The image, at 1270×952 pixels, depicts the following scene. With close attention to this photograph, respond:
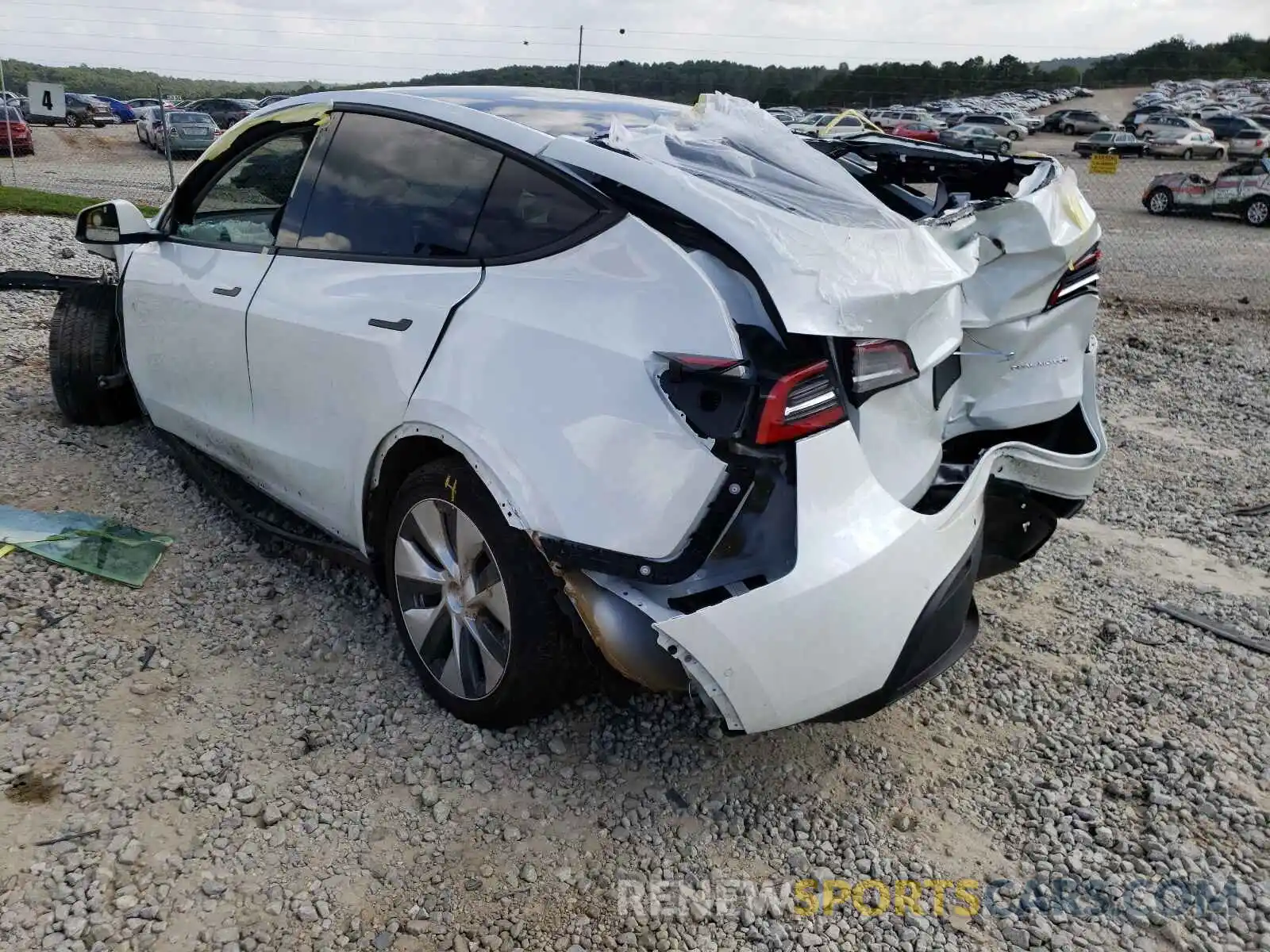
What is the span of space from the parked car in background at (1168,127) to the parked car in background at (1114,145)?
3.26 ft

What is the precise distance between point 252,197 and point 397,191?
1.10 metres

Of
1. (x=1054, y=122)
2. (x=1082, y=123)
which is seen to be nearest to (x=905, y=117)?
(x=1082, y=123)

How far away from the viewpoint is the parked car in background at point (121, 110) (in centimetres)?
4322

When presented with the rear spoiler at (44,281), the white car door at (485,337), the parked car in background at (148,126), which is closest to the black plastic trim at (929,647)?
the white car door at (485,337)

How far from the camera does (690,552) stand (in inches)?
90.0

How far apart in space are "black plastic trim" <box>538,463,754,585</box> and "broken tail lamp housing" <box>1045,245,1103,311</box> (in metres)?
1.63

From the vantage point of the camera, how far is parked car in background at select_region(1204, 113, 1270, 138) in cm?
4181

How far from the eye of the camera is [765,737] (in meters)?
3.02

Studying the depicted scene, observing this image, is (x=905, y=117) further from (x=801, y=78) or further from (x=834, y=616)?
(x=834, y=616)

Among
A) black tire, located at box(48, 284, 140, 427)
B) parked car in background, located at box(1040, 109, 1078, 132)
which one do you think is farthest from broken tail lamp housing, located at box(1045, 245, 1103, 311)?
parked car in background, located at box(1040, 109, 1078, 132)

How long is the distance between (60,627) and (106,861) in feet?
4.01

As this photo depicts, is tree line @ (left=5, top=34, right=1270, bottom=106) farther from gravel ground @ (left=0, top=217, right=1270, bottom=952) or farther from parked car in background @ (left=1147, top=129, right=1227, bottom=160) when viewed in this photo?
parked car in background @ (left=1147, top=129, right=1227, bottom=160)

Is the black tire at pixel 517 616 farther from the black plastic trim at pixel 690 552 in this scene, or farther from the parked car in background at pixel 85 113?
the parked car in background at pixel 85 113

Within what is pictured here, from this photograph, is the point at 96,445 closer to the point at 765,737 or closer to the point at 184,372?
the point at 184,372
